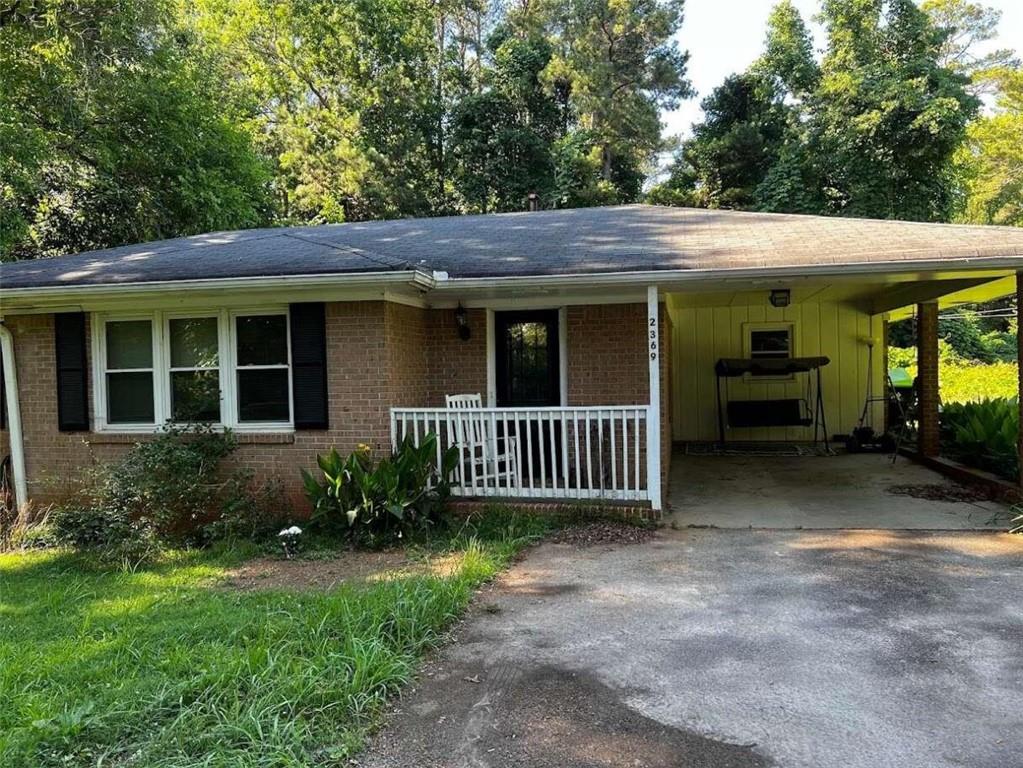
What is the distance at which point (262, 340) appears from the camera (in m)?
7.55

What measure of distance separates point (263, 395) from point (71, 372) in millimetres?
2145

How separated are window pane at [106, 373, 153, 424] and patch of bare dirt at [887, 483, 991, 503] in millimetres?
8453

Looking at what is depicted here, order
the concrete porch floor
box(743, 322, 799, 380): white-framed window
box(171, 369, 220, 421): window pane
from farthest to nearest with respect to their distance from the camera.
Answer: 1. box(743, 322, 799, 380): white-framed window
2. box(171, 369, 220, 421): window pane
3. the concrete porch floor

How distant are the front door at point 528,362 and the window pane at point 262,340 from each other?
2536 mm

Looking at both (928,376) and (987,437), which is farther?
(928,376)

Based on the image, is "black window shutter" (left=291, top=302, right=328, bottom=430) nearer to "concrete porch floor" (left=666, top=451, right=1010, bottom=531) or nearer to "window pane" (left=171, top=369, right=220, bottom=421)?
"window pane" (left=171, top=369, right=220, bottom=421)

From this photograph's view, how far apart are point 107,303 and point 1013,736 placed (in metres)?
8.19

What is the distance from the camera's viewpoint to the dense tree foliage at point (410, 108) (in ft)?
60.4

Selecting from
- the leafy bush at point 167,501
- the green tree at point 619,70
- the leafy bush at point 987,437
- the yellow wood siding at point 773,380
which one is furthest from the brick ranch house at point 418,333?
the green tree at point 619,70

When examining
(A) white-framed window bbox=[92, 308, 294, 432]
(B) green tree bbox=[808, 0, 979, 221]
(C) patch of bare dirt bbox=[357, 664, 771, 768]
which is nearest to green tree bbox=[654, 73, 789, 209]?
(B) green tree bbox=[808, 0, 979, 221]

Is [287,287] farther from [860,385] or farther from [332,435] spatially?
[860,385]

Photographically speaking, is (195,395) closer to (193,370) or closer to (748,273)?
(193,370)

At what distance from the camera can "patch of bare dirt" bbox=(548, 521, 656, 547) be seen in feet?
21.2

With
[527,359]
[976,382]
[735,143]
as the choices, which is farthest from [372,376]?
[735,143]
